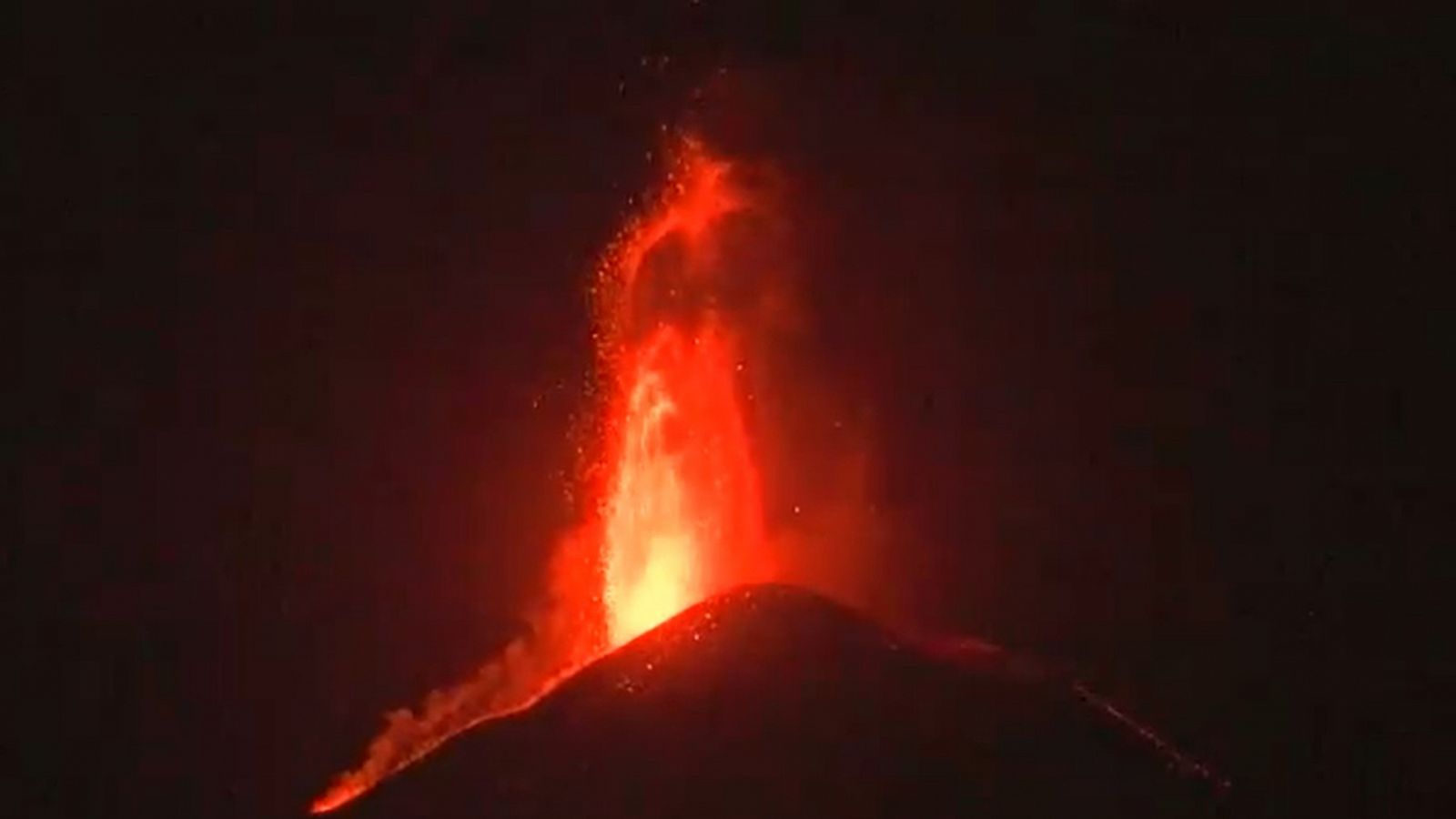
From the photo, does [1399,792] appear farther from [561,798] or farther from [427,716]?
[561,798]

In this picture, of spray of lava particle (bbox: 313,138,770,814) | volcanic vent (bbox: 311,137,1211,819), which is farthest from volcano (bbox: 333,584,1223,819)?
spray of lava particle (bbox: 313,138,770,814)

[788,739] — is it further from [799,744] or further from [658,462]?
[658,462]

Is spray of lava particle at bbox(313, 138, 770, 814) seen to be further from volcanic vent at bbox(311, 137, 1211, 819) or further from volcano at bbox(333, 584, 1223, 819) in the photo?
volcano at bbox(333, 584, 1223, 819)

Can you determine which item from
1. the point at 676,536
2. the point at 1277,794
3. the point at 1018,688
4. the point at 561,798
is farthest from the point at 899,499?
the point at 561,798

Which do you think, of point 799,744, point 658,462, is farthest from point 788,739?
point 658,462

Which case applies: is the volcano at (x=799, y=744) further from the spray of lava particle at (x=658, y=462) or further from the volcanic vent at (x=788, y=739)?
the spray of lava particle at (x=658, y=462)
